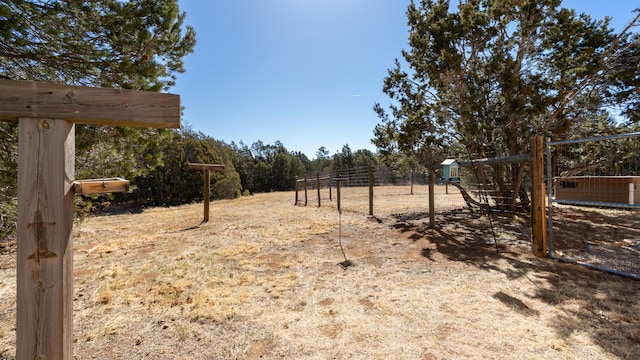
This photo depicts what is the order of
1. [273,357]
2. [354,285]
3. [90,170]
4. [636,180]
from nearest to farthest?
[273,357] < [354,285] < [90,170] < [636,180]

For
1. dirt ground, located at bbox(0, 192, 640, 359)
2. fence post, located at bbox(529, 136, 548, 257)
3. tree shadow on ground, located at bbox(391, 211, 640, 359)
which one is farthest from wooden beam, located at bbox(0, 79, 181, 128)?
fence post, located at bbox(529, 136, 548, 257)

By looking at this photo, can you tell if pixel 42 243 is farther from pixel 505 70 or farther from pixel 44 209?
pixel 505 70

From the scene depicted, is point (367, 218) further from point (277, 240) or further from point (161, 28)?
point (161, 28)

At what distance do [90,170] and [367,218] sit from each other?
587 cm

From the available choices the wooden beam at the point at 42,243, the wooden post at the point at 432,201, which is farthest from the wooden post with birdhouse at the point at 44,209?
the wooden post at the point at 432,201

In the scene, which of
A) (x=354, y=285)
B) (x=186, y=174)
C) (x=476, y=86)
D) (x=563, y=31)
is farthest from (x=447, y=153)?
(x=186, y=174)

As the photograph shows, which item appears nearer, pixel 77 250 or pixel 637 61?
pixel 77 250

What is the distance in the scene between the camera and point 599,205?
3318mm

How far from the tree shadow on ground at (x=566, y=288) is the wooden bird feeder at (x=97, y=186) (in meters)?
3.31

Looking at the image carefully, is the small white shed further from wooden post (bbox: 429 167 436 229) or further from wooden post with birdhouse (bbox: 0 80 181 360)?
wooden post with birdhouse (bbox: 0 80 181 360)

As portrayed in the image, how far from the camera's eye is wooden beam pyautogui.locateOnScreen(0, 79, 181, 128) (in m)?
1.40

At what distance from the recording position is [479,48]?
6.20 m

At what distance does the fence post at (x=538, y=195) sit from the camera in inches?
151

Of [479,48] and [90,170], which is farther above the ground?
[479,48]
